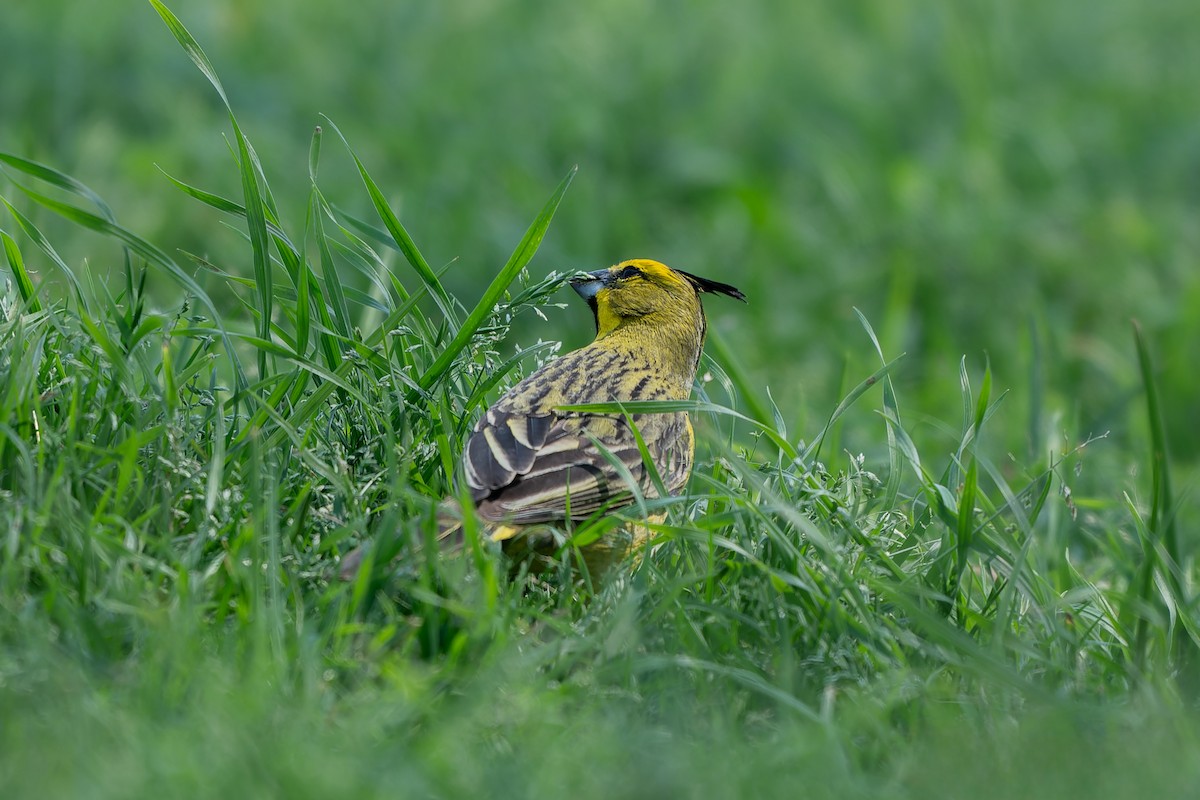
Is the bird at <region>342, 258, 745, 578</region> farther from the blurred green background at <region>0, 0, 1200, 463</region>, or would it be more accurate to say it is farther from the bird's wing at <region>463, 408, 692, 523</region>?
the blurred green background at <region>0, 0, 1200, 463</region>

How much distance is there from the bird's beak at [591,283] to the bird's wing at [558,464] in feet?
2.88

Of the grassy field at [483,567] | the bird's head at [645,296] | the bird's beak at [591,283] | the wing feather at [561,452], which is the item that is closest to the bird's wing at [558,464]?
the wing feather at [561,452]

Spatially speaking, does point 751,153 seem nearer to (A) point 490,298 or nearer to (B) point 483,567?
(A) point 490,298

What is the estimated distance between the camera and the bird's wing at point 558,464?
379 centimetres

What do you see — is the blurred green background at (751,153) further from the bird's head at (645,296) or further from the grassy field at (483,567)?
the bird's head at (645,296)

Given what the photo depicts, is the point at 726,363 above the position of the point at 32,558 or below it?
below

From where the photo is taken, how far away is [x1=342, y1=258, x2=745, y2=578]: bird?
3.77 metres

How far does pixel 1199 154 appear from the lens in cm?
966

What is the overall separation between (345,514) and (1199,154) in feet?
25.2

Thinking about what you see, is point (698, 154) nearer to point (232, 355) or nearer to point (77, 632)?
point (232, 355)

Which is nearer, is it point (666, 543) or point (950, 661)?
point (950, 661)

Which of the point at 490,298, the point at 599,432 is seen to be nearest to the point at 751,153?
the point at 599,432

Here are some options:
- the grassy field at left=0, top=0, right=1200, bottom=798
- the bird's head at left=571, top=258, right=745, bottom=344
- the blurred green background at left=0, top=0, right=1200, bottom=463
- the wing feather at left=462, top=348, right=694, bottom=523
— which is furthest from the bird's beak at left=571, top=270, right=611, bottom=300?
the blurred green background at left=0, top=0, right=1200, bottom=463

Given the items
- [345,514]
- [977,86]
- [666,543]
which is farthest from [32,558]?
[977,86]
